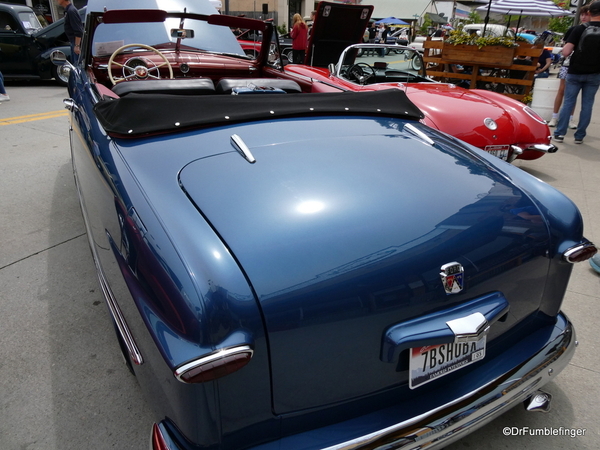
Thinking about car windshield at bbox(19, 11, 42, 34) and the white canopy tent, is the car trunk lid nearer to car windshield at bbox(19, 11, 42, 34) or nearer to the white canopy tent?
the white canopy tent

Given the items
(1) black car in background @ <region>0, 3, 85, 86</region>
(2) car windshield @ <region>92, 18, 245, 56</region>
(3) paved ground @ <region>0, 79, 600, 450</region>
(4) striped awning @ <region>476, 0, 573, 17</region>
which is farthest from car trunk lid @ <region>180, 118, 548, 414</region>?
(4) striped awning @ <region>476, 0, 573, 17</region>

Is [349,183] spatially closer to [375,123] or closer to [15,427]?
[375,123]

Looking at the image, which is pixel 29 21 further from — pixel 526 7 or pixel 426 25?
pixel 426 25

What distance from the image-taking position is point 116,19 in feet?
9.38

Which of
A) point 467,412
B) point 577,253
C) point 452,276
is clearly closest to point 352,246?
point 452,276

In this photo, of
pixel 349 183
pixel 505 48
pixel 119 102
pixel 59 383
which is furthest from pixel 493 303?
pixel 505 48

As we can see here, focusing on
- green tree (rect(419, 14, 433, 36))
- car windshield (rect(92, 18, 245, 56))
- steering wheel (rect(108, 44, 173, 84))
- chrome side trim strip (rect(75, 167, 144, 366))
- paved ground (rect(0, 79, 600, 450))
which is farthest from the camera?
green tree (rect(419, 14, 433, 36))

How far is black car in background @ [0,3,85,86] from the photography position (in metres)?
9.37

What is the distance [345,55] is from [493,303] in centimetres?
475

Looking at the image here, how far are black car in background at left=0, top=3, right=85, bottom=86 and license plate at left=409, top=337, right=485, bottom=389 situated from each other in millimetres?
10371

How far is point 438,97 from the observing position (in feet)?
15.2

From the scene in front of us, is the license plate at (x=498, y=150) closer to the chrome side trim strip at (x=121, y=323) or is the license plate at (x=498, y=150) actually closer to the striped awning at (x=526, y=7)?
the chrome side trim strip at (x=121, y=323)

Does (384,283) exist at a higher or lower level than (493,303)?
higher

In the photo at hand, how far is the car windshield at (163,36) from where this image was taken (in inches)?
137
